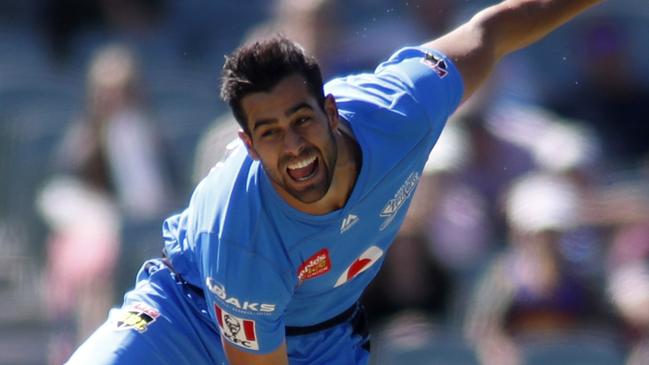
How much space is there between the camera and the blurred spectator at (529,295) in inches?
276

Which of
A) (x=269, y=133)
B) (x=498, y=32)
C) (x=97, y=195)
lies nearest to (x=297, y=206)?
(x=269, y=133)

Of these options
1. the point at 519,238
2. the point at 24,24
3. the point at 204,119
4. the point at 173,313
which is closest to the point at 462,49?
the point at 173,313

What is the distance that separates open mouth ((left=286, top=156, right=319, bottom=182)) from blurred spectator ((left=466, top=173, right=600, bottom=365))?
2734 mm

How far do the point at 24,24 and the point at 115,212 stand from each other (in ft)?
8.29

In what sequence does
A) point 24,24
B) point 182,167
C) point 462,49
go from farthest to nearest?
1. point 24,24
2. point 182,167
3. point 462,49

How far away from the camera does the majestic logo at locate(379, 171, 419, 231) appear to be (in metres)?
4.89

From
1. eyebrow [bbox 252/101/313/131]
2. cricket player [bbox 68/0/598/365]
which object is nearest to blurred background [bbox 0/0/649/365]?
cricket player [bbox 68/0/598/365]

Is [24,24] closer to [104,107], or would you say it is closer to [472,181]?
[104,107]

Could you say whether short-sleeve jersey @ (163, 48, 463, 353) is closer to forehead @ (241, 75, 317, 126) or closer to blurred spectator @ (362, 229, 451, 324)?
forehead @ (241, 75, 317, 126)

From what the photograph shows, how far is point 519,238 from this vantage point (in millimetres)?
7262

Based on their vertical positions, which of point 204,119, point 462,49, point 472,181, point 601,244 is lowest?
point 601,244

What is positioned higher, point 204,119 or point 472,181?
point 204,119

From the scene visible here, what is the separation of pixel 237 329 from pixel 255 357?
0.36ft

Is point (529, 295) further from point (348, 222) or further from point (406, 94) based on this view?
point (348, 222)
